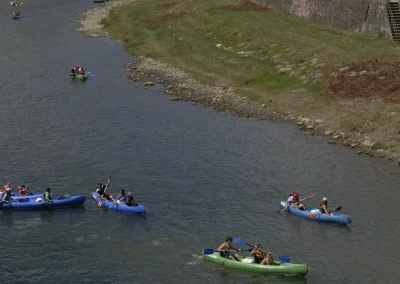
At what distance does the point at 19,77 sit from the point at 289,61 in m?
35.4

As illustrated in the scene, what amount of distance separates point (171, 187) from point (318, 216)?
12.2 m

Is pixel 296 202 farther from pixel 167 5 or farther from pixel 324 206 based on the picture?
pixel 167 5

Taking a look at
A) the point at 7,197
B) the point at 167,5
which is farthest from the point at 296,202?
the point at 167,5

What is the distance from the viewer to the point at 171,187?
169 ft

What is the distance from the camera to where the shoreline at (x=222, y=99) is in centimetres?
5938

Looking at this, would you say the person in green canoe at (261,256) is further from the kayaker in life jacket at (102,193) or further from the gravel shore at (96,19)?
the gravel shore at (96,19)

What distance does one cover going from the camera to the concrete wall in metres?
81.2

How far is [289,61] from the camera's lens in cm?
8031

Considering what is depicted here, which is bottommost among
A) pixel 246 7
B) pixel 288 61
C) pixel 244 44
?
pixel 288 61

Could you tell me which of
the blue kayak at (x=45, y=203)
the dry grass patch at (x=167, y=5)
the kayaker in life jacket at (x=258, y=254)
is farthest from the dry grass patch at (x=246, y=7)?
the kayaker in life jacket at (x=258, y=254)

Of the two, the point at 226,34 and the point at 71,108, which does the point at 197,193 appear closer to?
the point at 71,108

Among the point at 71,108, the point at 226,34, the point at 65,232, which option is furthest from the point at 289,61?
the point at 65,232

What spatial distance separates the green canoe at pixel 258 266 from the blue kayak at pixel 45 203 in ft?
40.3

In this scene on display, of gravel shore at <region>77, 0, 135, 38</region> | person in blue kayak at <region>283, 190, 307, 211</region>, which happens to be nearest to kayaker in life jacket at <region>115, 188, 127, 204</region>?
person in blue kayak at <region>283, 190, 307, 211</region>
